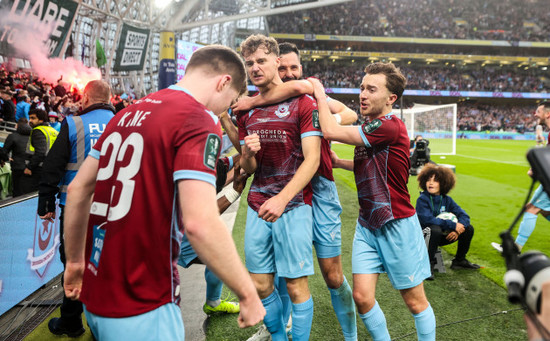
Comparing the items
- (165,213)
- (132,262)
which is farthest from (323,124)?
(132,262)

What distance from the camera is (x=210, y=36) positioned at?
4731cm

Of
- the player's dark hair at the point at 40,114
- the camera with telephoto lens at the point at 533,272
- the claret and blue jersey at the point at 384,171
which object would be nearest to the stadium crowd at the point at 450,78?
the player's dark hair at the point at 40,114

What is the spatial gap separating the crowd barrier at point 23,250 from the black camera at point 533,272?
12.8 ft

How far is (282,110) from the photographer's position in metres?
2.52

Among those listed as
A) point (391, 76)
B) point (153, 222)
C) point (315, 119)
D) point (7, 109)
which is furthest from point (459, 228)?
point (7, 109)

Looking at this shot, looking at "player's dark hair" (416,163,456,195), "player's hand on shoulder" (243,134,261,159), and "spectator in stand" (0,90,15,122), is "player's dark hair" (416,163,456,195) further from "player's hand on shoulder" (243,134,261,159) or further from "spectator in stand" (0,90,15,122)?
"spectator in stand" (0,90,15,122)

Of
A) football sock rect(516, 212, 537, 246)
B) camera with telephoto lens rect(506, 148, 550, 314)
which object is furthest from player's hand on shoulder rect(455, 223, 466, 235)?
camera with telephoto lens rect(506, 148, 550, 314)

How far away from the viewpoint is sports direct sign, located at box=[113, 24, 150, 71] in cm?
1091

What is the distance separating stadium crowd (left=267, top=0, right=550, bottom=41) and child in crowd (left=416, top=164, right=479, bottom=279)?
4669 cm

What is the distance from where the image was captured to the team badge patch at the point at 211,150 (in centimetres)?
129

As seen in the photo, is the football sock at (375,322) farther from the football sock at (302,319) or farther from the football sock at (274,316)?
the football sock at (274,316)

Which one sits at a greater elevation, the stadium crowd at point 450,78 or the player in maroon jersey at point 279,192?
the stadium crowd at point 450,78

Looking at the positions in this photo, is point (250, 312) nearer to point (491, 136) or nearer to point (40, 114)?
point (40, 114)

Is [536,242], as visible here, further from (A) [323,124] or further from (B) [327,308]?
(A) [323,124]
